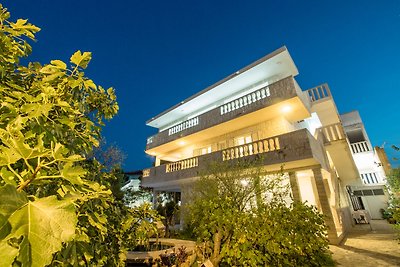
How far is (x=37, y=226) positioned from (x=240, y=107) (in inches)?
499

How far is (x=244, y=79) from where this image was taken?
14.1 m

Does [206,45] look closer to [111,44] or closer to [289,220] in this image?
[111,44]

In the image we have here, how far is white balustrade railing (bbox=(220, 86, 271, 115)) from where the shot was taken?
1171cm

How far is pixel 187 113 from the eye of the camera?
19828 millimetres

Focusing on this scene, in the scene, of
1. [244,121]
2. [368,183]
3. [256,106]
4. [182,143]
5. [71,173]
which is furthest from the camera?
[368,183]

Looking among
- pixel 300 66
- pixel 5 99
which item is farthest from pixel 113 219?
pixel 300 66

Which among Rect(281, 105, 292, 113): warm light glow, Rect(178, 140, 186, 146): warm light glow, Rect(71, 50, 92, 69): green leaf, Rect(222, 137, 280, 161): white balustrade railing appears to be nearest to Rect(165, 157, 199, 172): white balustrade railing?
Rect(178, 140, 186, 146): warm light glow

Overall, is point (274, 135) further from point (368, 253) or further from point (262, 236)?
point (262, 236)

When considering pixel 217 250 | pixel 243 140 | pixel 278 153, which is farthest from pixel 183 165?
pixel 217 250

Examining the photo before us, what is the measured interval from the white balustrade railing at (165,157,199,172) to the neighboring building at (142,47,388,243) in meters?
0.07

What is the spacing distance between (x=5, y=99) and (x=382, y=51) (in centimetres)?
13029

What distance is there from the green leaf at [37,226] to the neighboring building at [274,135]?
988 centimetres

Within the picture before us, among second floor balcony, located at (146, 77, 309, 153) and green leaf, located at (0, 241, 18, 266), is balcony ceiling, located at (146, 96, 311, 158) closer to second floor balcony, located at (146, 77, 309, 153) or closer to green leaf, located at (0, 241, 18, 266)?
second floor balcony, located at (146, 77, 309, 153)

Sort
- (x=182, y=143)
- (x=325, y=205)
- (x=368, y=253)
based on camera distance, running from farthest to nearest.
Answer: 1. (x=182, y=143)
2. (x=325, y=205)
3. (x=368, y=253)
